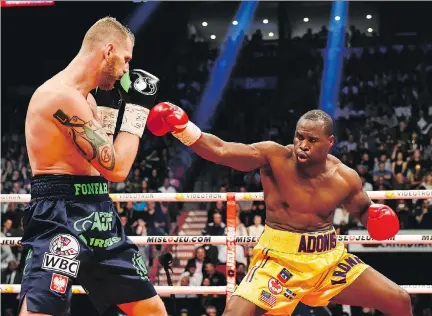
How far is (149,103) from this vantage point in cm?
220

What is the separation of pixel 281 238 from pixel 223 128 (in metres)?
9.15

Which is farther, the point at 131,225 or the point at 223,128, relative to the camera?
the point at 223,128

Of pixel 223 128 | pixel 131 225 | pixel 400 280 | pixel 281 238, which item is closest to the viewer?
pixel 281 238

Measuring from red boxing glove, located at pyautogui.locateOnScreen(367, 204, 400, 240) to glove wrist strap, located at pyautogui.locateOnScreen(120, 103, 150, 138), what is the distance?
1.44 m

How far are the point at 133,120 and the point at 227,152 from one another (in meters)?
0.72

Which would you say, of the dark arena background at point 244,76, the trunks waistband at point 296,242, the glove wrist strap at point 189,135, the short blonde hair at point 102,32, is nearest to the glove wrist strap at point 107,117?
the short blonde hair at point 102,32

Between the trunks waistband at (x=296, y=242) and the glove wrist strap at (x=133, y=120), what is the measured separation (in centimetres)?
110

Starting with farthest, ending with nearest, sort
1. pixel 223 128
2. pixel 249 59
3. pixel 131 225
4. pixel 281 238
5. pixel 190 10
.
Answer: pixel 190 10, pixel 249 59, pixel 223 128, pixel 131 225, pixel 281 238

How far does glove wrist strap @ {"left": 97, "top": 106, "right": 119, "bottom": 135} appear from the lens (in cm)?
229

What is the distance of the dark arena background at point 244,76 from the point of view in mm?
9516

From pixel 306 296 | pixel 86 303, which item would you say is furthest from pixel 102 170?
pixel 86 303

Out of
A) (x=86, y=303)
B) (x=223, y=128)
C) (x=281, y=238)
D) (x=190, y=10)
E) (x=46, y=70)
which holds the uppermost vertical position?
(x=190, y=10)

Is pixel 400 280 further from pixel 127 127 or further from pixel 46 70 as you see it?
pixel 46 70

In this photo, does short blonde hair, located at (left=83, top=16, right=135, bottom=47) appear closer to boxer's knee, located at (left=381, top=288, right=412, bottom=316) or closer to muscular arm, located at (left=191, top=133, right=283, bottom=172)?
muscular arm, located at (left=191, top=133, right=283, bottom=172)
